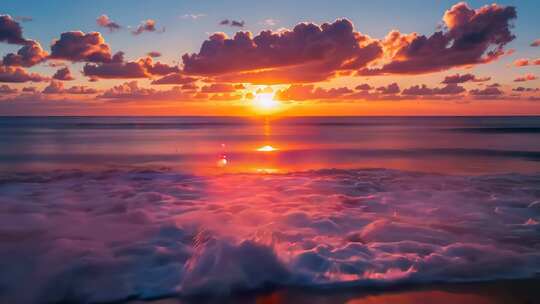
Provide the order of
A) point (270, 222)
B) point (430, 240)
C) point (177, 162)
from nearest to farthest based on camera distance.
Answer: point (430, 240) → point (270, 222) → point (177, 162)

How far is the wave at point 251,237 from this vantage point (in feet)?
20.8

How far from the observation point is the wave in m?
6.33

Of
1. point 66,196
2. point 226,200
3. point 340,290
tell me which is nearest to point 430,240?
point 340,290

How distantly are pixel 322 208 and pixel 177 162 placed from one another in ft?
45.0

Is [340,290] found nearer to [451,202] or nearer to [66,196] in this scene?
[451,202]

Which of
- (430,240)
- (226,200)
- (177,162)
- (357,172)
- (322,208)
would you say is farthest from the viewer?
(177,162)

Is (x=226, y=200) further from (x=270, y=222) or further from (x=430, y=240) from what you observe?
(x=430, y=240)

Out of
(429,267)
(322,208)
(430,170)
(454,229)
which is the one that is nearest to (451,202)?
(454,229)

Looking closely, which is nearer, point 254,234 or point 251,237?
point 251,237

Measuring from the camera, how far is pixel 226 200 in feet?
38.3

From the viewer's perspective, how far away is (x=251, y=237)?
7.63m

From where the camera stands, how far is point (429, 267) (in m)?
6.69

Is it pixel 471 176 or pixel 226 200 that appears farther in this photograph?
pixel 471 176

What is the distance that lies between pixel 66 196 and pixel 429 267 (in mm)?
10385
